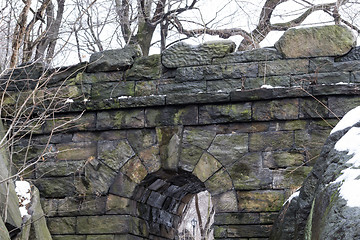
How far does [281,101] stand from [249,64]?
540 mm

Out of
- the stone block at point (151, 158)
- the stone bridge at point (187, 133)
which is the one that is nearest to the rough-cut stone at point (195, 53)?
the stone bridge at point (187, 133)

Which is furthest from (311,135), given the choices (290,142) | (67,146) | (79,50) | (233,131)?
→ (79,50)

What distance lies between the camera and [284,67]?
233 inches

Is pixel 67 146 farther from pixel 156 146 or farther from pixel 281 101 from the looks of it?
pixel 281 101

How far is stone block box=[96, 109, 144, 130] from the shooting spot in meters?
6.27

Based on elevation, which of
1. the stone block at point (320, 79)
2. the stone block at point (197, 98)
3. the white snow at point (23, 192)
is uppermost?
the stone block at point (320, 79)

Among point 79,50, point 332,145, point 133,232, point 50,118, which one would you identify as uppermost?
point 79,50

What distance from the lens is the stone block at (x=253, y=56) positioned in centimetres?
598

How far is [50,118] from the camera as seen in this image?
646 centimetres

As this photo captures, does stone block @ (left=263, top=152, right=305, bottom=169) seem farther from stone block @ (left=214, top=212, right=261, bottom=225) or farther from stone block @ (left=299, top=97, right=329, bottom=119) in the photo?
stone block @ (left=214, top=212, right=261, bottom=225)

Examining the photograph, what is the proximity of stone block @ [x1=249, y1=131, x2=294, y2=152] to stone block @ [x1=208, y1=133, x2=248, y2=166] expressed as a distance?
0.09m

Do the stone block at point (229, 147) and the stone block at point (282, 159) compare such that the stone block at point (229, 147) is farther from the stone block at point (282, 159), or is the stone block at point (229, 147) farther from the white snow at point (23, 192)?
the white snow at point (23, 192)

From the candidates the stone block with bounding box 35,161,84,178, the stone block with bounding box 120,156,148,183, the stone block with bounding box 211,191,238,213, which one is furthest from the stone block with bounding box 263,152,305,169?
the stone block with bounding box 35,161,84,178

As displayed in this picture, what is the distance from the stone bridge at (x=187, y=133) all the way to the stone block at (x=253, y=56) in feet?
0.04
